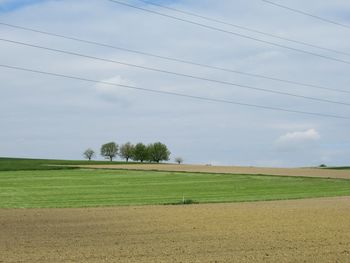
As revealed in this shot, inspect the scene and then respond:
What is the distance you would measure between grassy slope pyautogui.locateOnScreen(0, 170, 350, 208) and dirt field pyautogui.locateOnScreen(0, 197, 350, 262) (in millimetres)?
9002

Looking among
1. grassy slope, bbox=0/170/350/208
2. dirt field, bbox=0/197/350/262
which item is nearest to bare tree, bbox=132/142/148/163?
grassy slope, bbox=0/170/350/208

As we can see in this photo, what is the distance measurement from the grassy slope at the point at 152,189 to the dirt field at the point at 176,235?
9.00m

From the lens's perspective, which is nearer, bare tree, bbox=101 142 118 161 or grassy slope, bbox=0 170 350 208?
grassy slope, bbox=0 170 350 208

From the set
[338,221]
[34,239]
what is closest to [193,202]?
[338,221]

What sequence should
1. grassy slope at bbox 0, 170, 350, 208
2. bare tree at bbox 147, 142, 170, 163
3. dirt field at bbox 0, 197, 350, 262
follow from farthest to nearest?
bare tree at bbox 147, 142, 170, 163 < grassy slope at bbox 0, 170, 350, 208 < dirt field at bbox 0, 197, 350, 262

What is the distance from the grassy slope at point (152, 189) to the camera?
4941 centimetres

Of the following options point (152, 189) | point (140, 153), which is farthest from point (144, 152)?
point (152, 189)

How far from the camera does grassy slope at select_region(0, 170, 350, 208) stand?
4941 centimetres

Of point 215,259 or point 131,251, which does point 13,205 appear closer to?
point 131,251

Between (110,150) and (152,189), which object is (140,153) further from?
(152,189)

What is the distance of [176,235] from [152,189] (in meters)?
37.1

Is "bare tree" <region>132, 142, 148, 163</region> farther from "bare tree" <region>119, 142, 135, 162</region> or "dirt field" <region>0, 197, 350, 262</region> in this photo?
"dirt field" <region>0, 197, 350, 262</region>

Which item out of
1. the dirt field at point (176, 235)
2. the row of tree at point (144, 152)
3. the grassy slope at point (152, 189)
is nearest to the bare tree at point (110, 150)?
the row of tree at point (144, 152)

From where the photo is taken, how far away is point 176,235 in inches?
1000
